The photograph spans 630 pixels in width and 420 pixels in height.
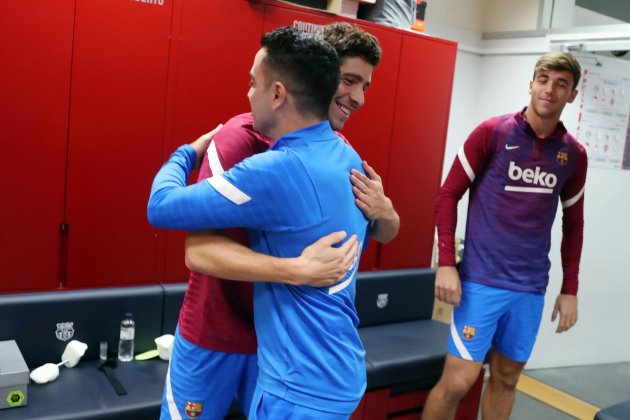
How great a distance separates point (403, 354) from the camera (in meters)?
2.73

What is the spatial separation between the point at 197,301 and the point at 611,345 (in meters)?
3.72

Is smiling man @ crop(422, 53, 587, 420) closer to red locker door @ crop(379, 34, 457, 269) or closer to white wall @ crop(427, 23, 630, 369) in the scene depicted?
red locker door @ crop(379, 34, 457, 269)

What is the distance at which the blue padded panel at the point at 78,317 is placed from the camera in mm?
2217

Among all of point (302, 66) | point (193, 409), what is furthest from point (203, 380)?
point (302, 66)

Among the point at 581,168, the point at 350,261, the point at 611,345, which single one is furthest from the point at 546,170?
the point at 611,345

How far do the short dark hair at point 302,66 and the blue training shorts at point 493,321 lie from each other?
1.46 metres

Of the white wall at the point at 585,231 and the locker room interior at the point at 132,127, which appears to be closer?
the locker room interior at the point at 132,127

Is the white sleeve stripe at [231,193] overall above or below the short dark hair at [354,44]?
below

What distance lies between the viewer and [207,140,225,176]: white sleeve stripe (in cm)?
134

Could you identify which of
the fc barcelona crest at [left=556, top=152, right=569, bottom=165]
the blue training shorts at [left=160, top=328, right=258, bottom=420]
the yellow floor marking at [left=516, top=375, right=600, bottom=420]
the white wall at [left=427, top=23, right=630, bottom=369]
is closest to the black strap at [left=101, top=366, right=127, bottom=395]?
the blue training shorts at [left=160, top=328, right=258, bottom=420]

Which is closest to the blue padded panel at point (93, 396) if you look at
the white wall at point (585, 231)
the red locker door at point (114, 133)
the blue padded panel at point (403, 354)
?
the red locker door at point (114, 133)

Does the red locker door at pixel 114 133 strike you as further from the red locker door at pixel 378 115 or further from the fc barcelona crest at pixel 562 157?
the fc barcelona crest at pixel 562 157

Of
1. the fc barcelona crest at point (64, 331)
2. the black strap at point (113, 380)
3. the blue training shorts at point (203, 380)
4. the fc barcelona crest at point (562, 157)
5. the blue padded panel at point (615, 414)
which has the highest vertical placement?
the fc barcelona crest at point (562, 157)

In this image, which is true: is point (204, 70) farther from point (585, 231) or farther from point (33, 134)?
point (585, 231)
